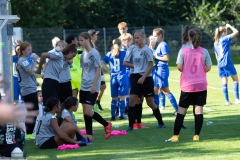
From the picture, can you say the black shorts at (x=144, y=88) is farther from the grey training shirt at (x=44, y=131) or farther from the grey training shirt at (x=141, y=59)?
the grey training shirt at (x=44, y=131)

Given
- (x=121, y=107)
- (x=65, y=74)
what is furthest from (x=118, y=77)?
(x=65, y=74)

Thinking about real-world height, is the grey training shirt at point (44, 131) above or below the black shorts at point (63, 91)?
below

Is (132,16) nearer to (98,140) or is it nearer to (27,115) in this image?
(98,140)

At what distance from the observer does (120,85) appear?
46.0ft

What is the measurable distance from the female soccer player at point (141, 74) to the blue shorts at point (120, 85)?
7.15ft

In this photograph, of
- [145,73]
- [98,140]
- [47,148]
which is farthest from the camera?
[145,73]

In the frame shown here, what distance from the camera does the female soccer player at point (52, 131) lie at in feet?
31.7

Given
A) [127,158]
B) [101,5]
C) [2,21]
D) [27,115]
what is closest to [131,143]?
[127,158]

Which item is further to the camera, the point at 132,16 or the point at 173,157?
the point at 132,16

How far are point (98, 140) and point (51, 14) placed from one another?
3608 cm

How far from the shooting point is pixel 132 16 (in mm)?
51844

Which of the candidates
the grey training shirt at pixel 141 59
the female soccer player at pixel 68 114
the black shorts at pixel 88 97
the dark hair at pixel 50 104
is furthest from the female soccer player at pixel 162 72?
the dark hair at pixel 50 104

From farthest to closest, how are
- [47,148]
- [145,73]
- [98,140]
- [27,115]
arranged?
[145,73] → [98,140] → [47,148] → [27,115]

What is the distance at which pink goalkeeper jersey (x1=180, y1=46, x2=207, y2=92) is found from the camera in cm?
976
